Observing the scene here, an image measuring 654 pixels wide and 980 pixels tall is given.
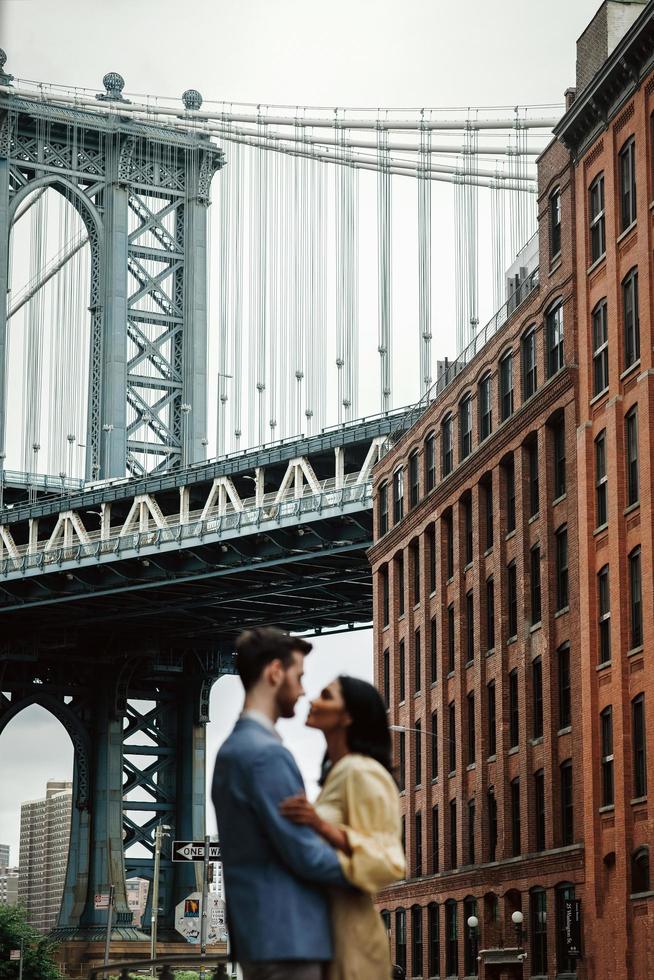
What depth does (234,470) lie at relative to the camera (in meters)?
87.9

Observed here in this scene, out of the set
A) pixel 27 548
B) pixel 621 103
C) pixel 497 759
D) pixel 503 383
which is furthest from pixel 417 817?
pixel 27 548

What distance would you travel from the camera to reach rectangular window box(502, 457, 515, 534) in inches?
2206

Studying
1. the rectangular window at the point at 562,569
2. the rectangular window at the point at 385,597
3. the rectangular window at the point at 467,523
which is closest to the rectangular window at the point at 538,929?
the rectangular window at the point at 562,569

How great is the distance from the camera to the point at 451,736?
61094 millimetres

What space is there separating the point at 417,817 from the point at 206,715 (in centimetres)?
5230

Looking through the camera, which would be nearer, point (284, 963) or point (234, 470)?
point (284, 963)

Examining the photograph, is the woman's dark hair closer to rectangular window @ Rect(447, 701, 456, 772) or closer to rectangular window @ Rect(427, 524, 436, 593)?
rectangular window @ Rect(447, 701, 456, 772)

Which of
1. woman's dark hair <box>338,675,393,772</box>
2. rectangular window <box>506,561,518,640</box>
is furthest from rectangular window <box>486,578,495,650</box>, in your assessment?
woman's dark hair <box>338,675,393,772</box>

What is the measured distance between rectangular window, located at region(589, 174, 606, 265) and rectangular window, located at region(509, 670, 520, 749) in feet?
40.4

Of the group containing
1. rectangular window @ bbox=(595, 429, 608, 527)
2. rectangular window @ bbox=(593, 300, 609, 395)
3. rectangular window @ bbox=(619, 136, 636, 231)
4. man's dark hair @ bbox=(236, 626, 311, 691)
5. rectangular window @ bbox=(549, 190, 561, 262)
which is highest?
rectangular window @ bbox=(549, 190, 561, 262)

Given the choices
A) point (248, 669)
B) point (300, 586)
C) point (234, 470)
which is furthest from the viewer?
point (300, 586)

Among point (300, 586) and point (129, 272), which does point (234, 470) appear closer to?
point (300, 586)

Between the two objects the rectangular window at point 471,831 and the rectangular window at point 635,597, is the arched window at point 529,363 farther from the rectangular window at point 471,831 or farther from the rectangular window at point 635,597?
the rectangular window at point 471,831

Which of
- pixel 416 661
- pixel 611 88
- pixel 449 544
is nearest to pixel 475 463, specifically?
pixel 449 544
